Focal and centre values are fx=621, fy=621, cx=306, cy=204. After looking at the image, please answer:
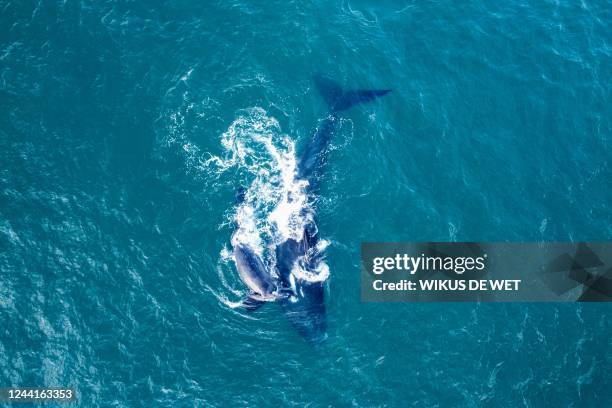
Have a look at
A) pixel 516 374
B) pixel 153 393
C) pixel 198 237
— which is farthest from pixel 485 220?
pixel 153 393

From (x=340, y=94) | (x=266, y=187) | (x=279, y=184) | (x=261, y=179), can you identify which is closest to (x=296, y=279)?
(x=266, y=187)

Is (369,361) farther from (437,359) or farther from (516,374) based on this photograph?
(516,374)

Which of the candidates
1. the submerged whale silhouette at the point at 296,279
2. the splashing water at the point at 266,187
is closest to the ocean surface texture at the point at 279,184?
the splashing water at the point at 266,187

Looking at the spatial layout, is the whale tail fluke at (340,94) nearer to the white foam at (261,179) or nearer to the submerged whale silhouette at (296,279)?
the white foam at (261,179)

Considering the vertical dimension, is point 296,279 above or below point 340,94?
below

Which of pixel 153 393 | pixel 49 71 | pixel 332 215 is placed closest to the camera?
pixel 153 393

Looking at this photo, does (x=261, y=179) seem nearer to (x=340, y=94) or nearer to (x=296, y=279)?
(x=296, y=279)

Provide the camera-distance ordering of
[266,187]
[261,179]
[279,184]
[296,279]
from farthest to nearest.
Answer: [279,184], [261,179], [266,187], [296,279]
